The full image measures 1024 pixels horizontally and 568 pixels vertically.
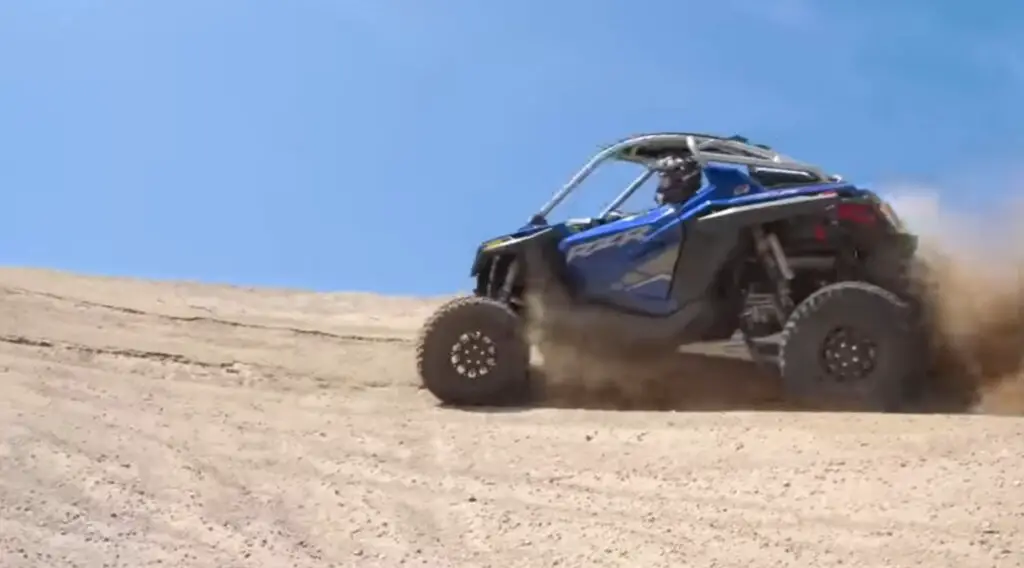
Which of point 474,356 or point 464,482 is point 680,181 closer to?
point 474,356

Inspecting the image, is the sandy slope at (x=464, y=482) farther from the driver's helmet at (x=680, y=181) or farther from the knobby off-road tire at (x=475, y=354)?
the driver's helmet at (x=680, y=181)

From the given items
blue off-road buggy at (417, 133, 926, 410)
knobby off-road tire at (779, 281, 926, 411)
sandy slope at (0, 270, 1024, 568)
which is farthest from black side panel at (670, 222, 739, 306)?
sandy slope at (0, 270, 1024, 568)

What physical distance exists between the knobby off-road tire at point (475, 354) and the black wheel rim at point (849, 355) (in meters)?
2.04

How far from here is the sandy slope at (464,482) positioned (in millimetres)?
5148

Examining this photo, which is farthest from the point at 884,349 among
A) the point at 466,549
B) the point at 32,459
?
the point at 32,459

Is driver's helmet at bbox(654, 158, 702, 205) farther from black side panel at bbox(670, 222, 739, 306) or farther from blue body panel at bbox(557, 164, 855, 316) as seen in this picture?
black side panel at bbox(670, 222, 739, 306)

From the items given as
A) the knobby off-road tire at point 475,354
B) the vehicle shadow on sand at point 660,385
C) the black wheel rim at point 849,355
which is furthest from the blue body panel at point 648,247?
the black wheel rim at point 849,355

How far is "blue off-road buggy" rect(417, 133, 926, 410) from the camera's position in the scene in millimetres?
7766

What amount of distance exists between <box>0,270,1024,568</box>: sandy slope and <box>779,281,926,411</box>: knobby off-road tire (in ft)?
1.67

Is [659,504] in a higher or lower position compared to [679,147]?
lower

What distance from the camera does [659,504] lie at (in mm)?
5750

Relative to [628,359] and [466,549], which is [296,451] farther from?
[628,359]

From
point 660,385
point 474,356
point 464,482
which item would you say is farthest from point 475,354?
point 464,482

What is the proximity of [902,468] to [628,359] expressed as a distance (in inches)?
121
